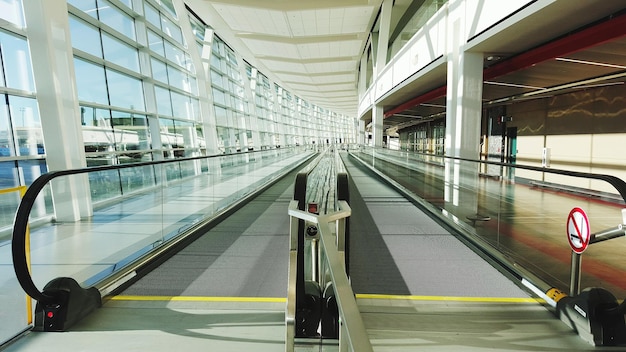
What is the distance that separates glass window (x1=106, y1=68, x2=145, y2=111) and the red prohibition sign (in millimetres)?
11290

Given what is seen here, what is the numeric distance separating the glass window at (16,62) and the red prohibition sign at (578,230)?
9073 millimetres

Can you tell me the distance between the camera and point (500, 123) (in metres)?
14.9

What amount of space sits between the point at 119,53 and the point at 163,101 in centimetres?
327

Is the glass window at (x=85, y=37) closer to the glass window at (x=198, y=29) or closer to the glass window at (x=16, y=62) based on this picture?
the glass window at (x=16, y=62)

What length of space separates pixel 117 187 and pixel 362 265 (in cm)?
792

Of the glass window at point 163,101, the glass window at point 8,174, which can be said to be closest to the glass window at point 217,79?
the glass window at point 163,101

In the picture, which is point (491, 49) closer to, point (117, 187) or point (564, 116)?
point (564, 116)

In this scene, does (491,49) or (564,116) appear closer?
(491,49)

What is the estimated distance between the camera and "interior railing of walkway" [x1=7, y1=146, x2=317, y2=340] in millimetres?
2695

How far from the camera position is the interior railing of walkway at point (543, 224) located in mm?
2768

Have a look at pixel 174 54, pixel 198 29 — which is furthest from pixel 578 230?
pixel 198 29

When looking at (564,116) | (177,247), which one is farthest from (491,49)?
(177,247)

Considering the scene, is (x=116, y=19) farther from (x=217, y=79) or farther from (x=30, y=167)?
(x=217, y=79)

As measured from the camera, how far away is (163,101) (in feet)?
46.3
